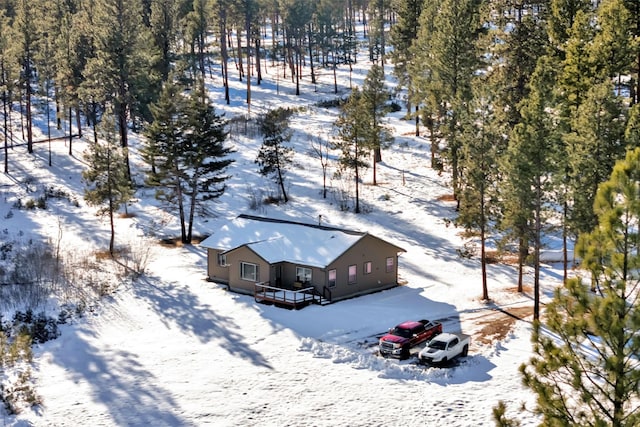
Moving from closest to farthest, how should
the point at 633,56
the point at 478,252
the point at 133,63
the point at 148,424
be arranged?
the point at 148,424
the point at 633,56
the point at 478,252
the point at 133,63

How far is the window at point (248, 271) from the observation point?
3641cm

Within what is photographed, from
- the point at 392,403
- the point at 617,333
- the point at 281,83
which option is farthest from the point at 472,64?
the point at 281,83

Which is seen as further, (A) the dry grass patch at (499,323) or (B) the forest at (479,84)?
(B) the forest at (479,84)

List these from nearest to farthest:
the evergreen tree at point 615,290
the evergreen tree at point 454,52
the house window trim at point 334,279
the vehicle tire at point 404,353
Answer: the evergreen tree at point 615,290
the vehicle tire at point 404,353
the house window trim at point 334,279
the evergreen tree at point 454,52

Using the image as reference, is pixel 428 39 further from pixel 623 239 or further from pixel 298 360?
pixel 623 239

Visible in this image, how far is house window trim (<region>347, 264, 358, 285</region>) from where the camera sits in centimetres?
3616

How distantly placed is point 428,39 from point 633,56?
897 inches

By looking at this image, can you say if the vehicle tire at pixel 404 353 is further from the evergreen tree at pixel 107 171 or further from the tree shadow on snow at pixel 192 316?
the evergreen tree at pixel 107 171

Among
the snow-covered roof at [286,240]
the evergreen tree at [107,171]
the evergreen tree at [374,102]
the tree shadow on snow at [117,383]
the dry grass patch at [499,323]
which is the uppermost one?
the evergreen tree at [374,102]

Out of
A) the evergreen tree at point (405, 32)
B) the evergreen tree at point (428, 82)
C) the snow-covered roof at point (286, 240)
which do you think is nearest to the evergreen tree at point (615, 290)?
the snow-covered roof at point (286, 240)

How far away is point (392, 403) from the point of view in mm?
22531

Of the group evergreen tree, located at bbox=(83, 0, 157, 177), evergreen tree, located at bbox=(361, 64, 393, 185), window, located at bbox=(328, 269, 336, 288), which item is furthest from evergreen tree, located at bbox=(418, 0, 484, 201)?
evergreen tree, located at bbox=(83, 0, 157, 177)

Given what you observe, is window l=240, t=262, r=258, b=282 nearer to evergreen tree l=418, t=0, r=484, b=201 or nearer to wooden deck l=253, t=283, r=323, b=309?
wooden deck l=253, t=283, r=323, b=309

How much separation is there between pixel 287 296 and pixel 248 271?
3676 mm
